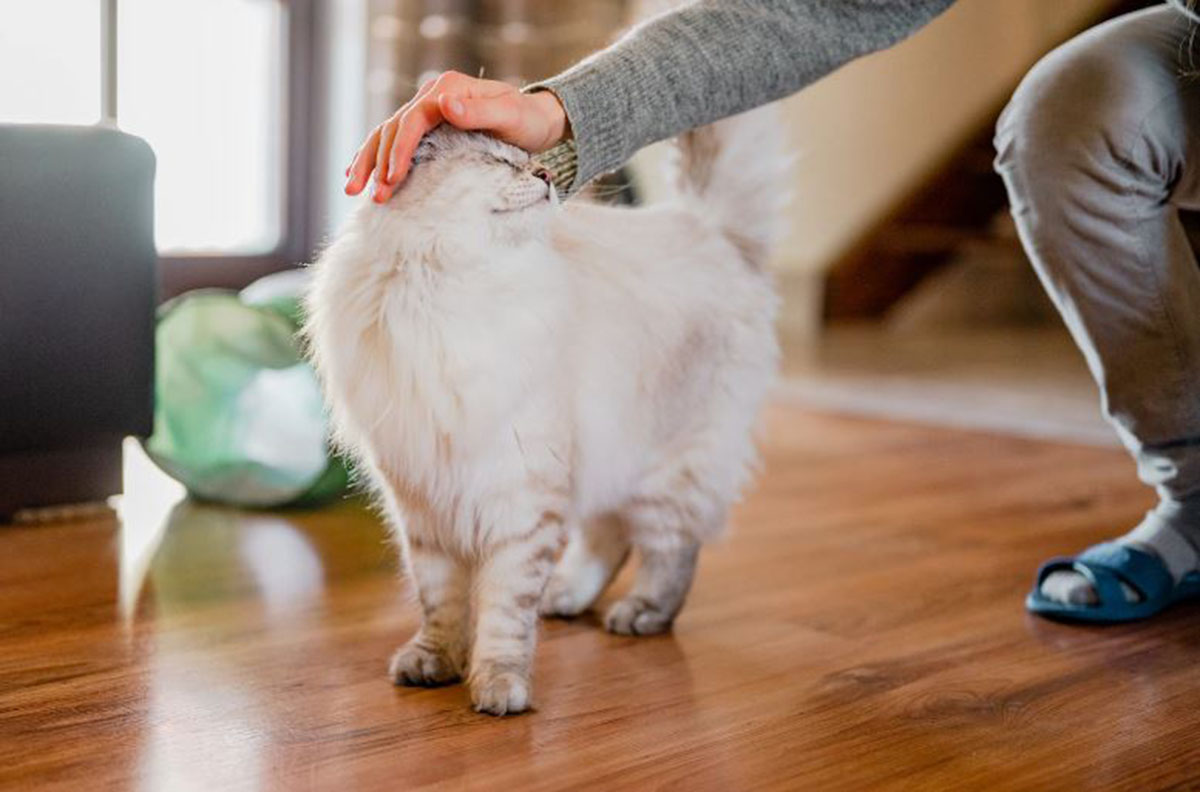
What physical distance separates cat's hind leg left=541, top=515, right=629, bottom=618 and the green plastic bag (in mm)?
565

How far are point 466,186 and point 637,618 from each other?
0.58 m

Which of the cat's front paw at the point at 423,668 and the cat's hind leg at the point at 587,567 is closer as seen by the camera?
the cat's front paw at the point at 423,668

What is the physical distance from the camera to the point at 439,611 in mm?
1375

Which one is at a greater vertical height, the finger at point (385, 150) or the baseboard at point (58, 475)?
the finger at point (385, 150)

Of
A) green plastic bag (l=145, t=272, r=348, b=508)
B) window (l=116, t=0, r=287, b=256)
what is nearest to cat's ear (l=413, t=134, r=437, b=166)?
green plastic bag (l=145, t=272, r=348, b=508)

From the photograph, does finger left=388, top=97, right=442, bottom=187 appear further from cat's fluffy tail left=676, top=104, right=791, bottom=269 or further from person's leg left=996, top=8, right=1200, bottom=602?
person's leg left=996, top=8, right=1200, bottom=602

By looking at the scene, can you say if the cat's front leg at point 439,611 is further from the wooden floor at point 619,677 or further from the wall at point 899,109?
the wall at point 899,109

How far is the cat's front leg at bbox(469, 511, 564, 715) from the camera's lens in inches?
50.4

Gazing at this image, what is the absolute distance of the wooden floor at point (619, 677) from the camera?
1128 millimetres

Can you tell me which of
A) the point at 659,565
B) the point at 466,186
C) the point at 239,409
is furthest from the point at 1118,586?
the point at 239,409

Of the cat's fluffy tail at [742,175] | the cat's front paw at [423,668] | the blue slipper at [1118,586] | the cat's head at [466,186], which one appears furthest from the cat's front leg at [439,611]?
the blue slipper at [1118,586]

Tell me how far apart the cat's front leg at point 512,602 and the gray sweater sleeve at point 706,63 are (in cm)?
35

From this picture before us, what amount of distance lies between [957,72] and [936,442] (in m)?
1.81

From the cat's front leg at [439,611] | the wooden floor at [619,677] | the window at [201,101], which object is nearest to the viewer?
the wooden floor at [619,677]
